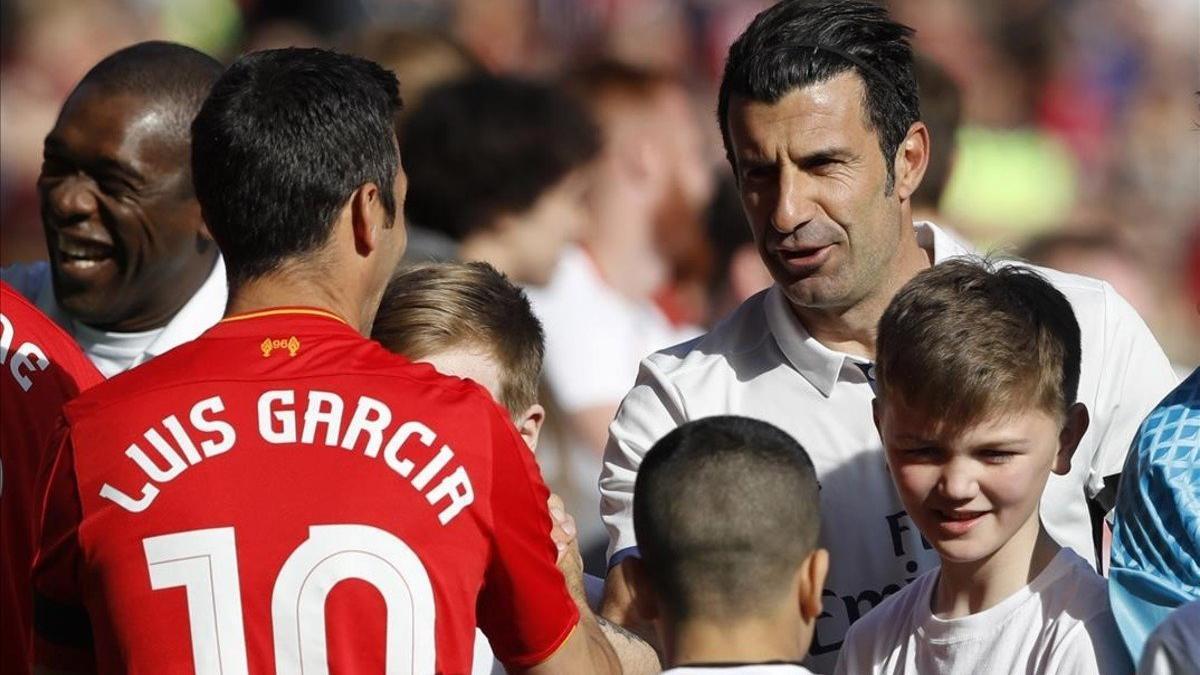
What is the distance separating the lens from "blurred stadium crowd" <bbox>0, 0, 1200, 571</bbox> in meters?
5.78

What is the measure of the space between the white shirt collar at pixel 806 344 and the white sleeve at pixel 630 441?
24cm

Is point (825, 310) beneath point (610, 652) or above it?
above

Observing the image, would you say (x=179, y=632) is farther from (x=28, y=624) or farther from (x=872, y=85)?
(x=872, y=85)

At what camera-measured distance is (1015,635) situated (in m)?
3.16

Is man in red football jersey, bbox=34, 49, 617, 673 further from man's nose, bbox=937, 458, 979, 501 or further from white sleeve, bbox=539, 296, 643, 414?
white sleeve, bbox=539, 296, 643, 414

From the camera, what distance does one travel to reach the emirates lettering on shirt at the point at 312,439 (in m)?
2.74

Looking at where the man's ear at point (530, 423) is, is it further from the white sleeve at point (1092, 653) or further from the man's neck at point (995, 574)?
the white sleeve at point (1092, 653)

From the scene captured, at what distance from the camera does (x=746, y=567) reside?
2.66m

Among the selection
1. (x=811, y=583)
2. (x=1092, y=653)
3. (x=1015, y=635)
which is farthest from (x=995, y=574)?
(x=811, y=583)

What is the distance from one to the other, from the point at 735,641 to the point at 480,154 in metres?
3.29

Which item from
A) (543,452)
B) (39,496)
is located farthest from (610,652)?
(543,452)

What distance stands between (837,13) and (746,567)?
5.25 feet

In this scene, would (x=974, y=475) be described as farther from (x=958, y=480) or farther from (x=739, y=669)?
(x=739, y=669)

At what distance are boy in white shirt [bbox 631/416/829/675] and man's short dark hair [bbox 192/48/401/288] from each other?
628 mm
